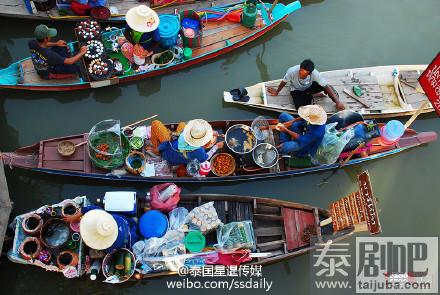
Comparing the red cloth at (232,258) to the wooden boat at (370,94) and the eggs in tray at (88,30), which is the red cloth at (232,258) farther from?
the eggs in tray at (88,30)

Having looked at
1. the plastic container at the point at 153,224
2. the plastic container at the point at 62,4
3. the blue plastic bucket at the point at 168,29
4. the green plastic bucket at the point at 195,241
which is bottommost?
the green plastic bucket at the point at 195,241

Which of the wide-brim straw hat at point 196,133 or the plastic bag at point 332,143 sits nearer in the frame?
the wide-brim straw hat at point 196,133

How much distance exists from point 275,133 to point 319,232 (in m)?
2.04

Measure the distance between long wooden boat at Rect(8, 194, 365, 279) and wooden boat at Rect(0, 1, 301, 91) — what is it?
2565 millimetres

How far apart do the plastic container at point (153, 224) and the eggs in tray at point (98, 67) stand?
2992mm

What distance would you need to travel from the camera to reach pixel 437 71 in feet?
21.9

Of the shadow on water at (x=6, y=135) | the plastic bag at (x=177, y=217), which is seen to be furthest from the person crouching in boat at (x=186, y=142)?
the shadow on water at (x=6, y=135)

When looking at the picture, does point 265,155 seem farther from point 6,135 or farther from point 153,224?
point 6,135

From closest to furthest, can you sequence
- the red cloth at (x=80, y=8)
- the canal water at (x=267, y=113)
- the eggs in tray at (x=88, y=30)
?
the canal water at (x=267, y=113) < the eggs in tray at (x=88, y=30) < the red cloth at (x=80, y=8)

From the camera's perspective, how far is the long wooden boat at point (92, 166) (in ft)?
23.9

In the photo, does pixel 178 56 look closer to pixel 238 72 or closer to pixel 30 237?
pixel 238 72

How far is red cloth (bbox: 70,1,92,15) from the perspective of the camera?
8453 mm

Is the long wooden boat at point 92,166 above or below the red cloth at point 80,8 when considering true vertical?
below

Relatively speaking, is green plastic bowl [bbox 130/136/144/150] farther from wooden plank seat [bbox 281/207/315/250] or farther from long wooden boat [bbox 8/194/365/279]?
wooden plank seat [bbox 281/207/315/250]
